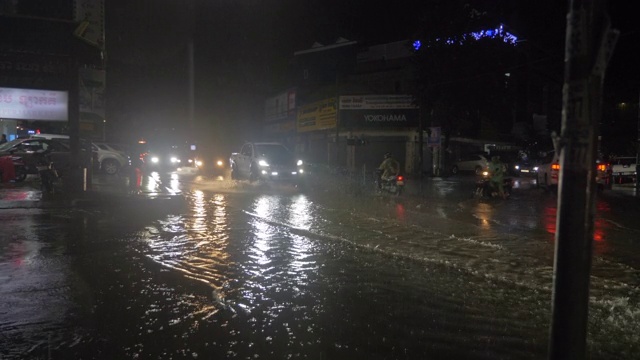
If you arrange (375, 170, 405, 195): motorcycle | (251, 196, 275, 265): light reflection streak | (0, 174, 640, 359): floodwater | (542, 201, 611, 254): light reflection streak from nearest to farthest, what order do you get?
(0, 174, 640, 359): floodwater, (251, 196, 275, 265): light reflection streak, (542, 201, 611, 254): light reflection streak, (375, 170, 405, 195): motorcycle

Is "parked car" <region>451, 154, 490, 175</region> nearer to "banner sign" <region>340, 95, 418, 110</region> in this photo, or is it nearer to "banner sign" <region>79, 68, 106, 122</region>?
"banner sign" <region>340, 95, 418, 110</region>

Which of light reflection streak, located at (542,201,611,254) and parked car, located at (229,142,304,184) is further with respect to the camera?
parked car, located at (229,142,304,184)

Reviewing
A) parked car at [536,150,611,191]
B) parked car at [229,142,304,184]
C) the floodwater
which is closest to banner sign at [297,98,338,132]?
parked car at [229,142,304,184]

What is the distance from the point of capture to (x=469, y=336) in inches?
195

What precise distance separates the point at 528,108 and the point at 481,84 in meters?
21.0

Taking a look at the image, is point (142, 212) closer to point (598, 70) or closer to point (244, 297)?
point (244, 297)

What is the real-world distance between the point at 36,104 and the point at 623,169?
99.9 ft

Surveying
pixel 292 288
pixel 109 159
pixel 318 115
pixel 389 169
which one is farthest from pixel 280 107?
pixel 292 288

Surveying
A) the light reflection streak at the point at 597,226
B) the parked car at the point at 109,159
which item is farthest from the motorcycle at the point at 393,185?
the parked car at the point at 109,159

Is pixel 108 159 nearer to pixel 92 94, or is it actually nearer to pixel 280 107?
pixel 92 94

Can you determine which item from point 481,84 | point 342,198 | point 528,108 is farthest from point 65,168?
point 528,108

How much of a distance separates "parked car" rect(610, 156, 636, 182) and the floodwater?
67.1ft

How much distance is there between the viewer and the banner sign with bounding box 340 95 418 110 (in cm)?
3512

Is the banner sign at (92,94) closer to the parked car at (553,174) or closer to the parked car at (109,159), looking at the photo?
the parked car at (109,159)
